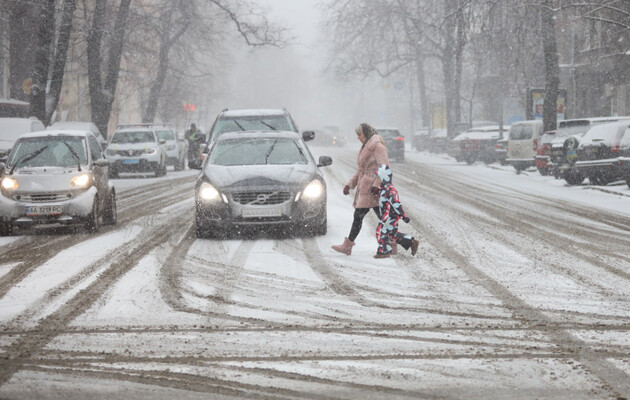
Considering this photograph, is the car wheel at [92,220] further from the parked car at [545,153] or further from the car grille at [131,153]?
the car grille at [131,153]

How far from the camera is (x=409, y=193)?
23641 millimetres

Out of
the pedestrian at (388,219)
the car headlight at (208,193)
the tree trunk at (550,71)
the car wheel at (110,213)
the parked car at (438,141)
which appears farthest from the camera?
the parked car at (438,141)

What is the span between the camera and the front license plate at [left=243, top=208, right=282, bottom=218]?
44.9 ft

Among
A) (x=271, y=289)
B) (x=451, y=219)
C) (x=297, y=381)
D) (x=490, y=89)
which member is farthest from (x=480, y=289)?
(x=490, y=89)

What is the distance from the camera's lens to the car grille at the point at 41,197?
1498cm

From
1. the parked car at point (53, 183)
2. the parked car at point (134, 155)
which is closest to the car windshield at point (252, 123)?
the parked car at point (53, 183)

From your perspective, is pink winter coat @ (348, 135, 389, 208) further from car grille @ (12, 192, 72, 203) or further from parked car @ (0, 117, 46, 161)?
parked car @ (0, 117, 46, 161)

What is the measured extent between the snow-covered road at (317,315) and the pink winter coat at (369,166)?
0.68 meters

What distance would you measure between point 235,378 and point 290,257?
5924mm

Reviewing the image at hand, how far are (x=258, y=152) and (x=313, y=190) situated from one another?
5.33ft

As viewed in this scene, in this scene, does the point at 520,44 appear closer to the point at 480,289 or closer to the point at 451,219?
the point at 451,219

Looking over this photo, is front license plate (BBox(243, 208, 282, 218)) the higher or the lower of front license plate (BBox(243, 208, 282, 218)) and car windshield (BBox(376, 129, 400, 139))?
the higher

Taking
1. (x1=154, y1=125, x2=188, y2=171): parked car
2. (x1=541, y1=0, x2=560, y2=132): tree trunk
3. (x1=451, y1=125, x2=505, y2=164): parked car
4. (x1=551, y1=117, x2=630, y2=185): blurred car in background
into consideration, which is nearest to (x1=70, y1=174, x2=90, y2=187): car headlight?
(x1=551, y1=117, x2=630, y2=185): blurred car in background

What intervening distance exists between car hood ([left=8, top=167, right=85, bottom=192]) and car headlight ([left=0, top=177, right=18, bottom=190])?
0.05 meters
